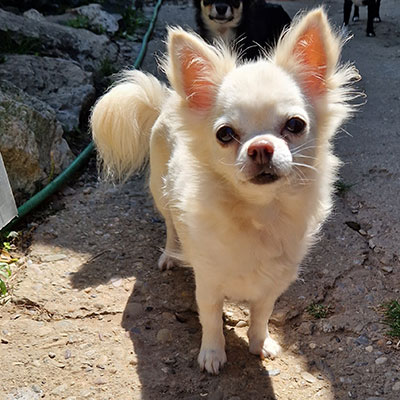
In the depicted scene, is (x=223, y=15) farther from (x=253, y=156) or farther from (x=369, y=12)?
(x=253, y=156)

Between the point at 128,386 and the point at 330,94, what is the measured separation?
1.54m

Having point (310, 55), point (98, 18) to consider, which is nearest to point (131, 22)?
point (98, 18)

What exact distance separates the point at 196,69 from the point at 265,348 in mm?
1342

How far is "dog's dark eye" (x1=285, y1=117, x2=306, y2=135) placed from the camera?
1.93 meters

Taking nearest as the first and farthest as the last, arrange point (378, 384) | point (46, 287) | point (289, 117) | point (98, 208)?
point (289, 117) → point (378, 384) → point (46, 287) → point (98, 208)

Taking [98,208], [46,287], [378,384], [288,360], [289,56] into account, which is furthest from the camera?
[98,208]

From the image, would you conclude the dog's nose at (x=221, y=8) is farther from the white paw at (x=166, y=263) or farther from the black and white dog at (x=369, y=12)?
the black and white dog at (x=369, y=12)

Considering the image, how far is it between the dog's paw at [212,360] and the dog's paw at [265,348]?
17cm

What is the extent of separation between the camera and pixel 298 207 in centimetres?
212

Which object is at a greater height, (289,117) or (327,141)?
(289,117)

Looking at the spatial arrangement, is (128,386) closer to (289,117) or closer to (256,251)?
(256,251)

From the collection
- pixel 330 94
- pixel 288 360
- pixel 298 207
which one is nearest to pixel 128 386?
pixel 288 360

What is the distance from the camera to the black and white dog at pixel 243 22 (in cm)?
494

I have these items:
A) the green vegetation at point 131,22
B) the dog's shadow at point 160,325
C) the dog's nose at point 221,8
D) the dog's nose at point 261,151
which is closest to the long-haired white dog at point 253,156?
the dog's nose at point 261,151
